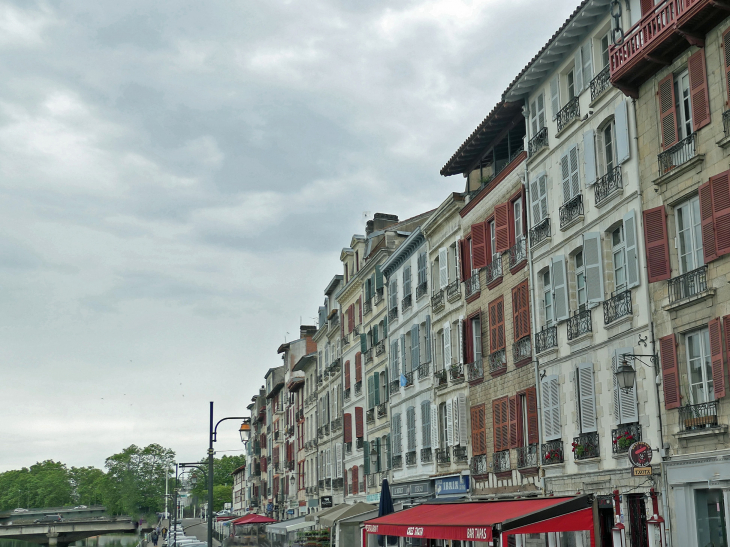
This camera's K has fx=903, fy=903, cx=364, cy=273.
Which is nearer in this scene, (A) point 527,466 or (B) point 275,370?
(A) point 527,466

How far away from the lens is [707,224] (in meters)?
17.1

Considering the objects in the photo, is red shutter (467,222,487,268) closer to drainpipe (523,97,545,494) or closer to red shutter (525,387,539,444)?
drainpipe (523,97,545,494)

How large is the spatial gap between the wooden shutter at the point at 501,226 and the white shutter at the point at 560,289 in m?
4.01

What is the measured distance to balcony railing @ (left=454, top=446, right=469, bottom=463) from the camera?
30.1 meters

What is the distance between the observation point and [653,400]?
18594mm

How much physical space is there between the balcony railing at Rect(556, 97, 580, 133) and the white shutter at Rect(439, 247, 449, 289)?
10.0 metres

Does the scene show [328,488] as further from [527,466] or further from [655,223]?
[655,223]

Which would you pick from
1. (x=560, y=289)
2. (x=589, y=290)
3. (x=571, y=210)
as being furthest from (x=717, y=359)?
(x=571, y=210)

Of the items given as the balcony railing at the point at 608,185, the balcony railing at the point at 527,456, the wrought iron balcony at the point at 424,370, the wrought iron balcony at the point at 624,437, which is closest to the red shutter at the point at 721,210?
the balcony railing at the point at 608,185

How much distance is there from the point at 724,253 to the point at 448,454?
17.0m

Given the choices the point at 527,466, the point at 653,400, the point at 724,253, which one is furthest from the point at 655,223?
the point at 527,466

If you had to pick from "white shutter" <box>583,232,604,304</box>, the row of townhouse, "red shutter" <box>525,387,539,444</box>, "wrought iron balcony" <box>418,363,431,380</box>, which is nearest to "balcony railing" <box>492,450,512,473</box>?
the row of townhouse

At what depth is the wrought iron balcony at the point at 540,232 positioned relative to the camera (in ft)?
79.8

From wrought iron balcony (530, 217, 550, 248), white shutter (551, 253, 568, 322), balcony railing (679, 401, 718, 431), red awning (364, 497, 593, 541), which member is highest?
wrought iron balcony (530, 217, 550, 248)
